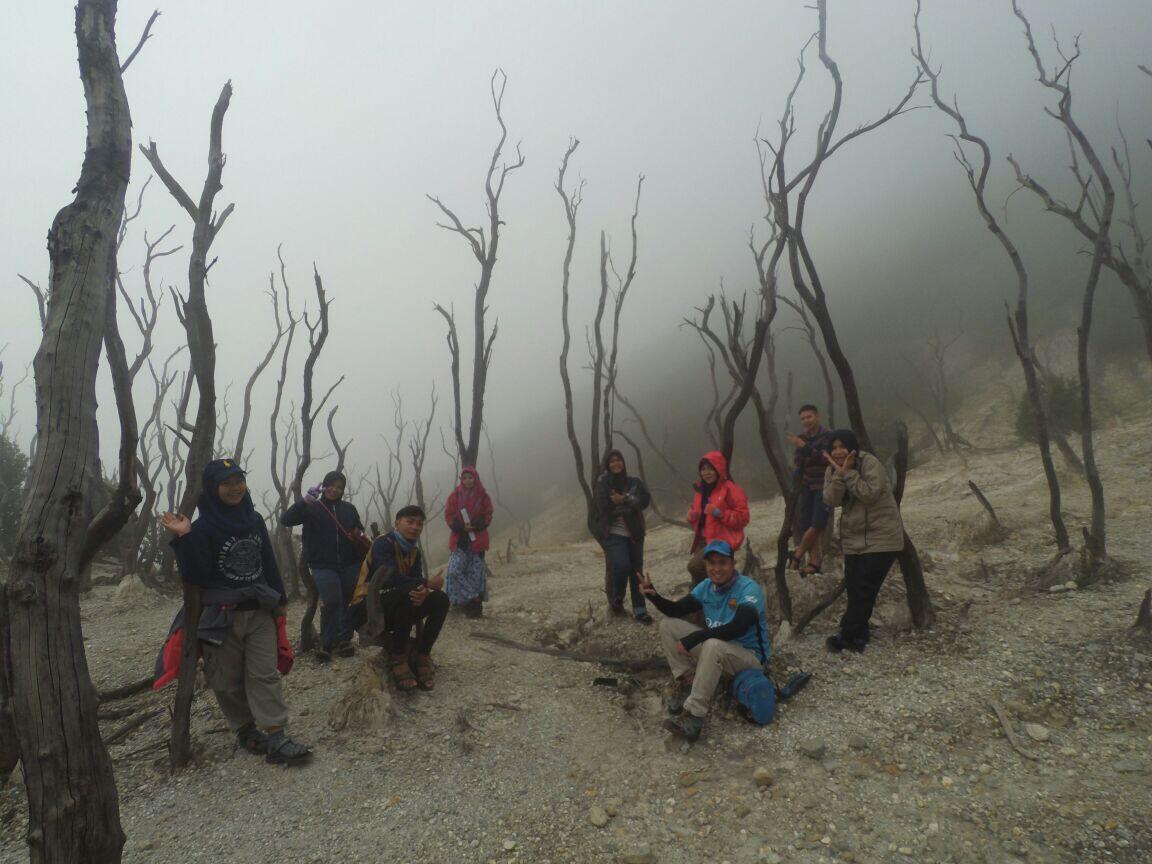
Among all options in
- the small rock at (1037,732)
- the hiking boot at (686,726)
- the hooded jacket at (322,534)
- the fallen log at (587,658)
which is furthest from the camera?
the hooded jacket at (322,534)

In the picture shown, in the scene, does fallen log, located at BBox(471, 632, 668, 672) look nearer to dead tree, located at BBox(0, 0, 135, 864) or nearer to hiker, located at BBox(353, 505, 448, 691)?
hiker, located at BBox(353, 505, 448, 691)

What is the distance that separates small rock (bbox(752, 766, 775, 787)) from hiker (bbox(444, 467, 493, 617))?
3701mm

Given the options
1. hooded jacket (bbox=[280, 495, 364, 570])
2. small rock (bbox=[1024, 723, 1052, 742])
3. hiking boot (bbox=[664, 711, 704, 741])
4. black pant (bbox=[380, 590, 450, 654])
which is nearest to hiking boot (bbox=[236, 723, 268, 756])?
black pant (bbox=[380, 590, 450, 654])

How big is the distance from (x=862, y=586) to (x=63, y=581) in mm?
4376

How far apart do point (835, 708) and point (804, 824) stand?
3.44 ft

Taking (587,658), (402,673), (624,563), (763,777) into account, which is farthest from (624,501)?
(763,777)

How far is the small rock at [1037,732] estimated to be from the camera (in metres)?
3.06

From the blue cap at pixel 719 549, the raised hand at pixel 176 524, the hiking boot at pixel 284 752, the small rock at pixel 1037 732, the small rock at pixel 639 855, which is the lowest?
the small rock at pixel 1037 732

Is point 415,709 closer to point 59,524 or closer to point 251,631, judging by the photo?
point 251,631

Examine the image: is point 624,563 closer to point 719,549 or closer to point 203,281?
point 719,549

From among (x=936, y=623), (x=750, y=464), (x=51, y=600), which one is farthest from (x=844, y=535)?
(x=750, y=464)

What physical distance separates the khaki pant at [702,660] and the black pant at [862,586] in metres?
1.07

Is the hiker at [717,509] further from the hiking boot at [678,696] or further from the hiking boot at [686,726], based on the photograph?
the hiking boot at [686,726]

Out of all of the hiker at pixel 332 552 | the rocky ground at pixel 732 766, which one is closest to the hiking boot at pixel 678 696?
the rocky ground at pixel 732 766
